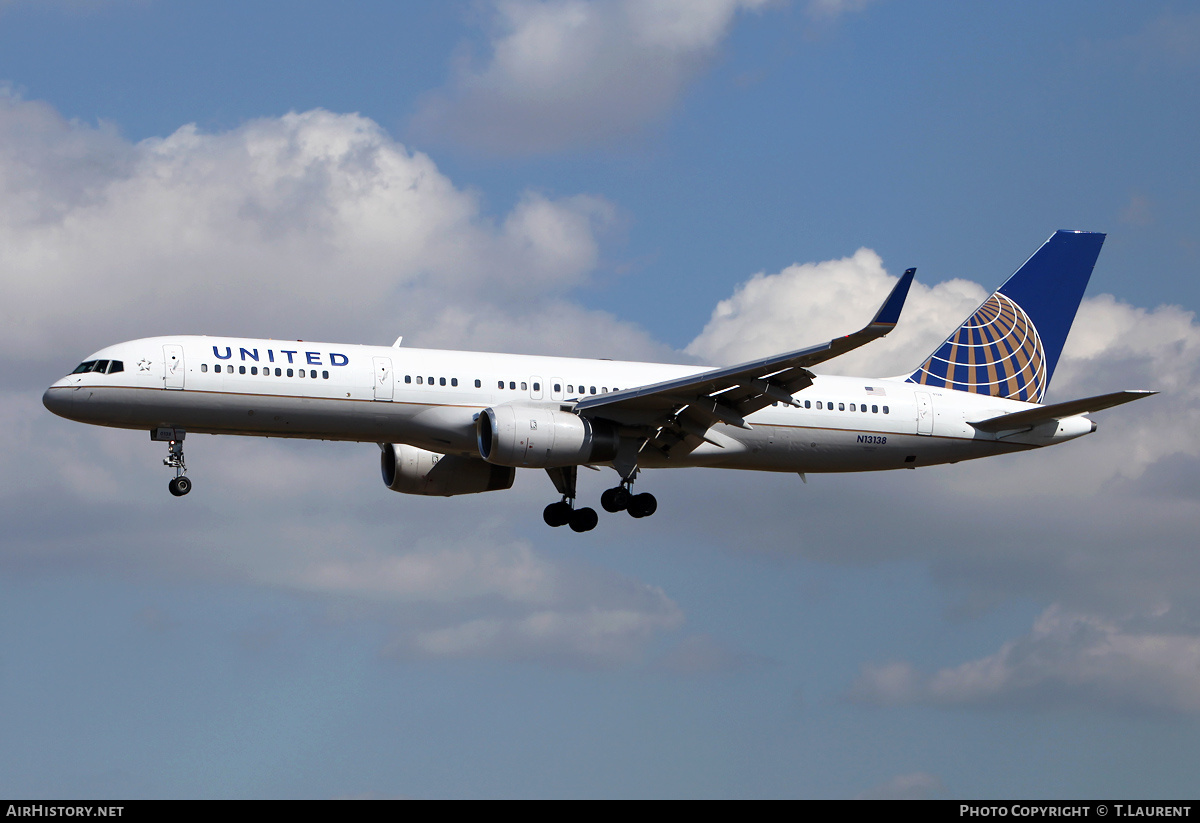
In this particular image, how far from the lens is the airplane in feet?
131

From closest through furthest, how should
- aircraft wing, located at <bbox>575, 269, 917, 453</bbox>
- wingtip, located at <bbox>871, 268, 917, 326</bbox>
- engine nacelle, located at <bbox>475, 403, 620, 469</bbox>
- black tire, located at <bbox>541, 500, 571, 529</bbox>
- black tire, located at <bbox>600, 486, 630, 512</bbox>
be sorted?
wingtip, located at <bbox>871, 268, 917, 326</bbox>
aircraft wing, located at <bbox>575, 269, 917, 453</bbox>
engine nacelle, located at <bbox>475, 403, 620, 469</bbox>
black tire, located at <bbox>600, 486, 630, 512</bbox>
black tire, located at <bbox>541, 500, 571, 529</bbox>

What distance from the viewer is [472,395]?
138 feet

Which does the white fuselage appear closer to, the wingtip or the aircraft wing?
the aircraft wing

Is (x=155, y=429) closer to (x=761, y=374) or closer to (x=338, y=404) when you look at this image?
(x=338, y=404)

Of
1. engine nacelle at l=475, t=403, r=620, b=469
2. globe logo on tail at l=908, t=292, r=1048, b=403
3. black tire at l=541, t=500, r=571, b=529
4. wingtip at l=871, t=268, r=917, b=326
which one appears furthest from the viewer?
globe logo on tail at l=908, t=292, r=1048, b=403

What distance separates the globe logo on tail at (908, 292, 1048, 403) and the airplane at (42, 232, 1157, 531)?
0.39 feet

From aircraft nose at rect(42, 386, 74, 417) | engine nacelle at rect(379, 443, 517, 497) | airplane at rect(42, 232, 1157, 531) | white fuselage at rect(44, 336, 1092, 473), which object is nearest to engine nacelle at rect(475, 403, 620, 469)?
airplane at rect(42, 232, 1157, 531)

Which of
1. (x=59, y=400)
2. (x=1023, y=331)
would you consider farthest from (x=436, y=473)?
(x=1023, y=331)

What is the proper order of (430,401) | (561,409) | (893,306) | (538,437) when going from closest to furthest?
(893,306) → (538,437) → (430,401) → (561,409)

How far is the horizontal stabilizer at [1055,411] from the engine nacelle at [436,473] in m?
16.0

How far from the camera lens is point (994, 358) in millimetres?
50938

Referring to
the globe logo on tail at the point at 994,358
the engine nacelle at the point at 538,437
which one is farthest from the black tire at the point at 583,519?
the globe logo on tail at the point at 994,358

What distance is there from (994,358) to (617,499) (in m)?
15.1

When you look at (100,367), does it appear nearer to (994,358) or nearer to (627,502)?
(627,502)
